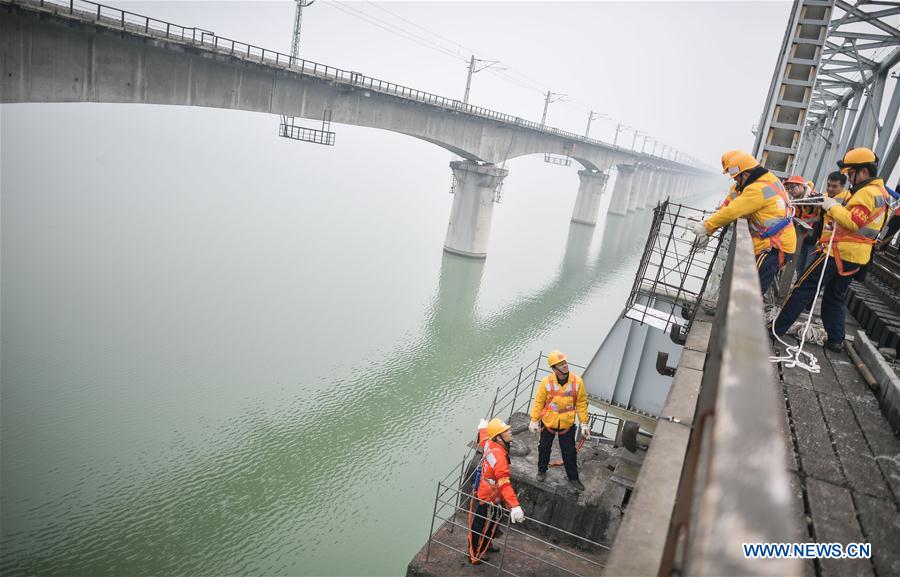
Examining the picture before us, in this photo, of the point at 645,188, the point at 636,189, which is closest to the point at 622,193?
the point at 636,189

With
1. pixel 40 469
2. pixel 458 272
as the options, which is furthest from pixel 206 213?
pixel 40 469

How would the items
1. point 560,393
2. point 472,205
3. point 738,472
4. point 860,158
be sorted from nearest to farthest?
1. point 738,472
2. point 860,158
3. point 560,393
4. point 472,205

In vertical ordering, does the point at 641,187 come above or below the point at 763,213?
above

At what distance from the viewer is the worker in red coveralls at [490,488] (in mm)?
6449

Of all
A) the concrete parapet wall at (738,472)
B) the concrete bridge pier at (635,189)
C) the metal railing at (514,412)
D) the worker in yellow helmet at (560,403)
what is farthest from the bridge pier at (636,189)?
the concrete parapet wall at (738,472)

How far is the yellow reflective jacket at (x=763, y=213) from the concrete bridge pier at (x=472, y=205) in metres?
27.9

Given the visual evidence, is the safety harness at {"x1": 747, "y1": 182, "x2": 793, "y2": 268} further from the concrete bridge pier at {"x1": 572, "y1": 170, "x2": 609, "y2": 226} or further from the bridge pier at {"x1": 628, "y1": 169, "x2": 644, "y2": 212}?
the bridge pier at {"x1": 628, "y1": 169, "x2": 644, "y2": 212}

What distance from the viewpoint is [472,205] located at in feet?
110

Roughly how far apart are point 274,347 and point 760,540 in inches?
742

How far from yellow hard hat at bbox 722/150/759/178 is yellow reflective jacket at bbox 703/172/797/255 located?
0.25 metres

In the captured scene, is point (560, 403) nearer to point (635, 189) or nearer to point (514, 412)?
Answer: point (514, 412)

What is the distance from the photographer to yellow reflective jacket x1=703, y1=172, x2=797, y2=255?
214 inches

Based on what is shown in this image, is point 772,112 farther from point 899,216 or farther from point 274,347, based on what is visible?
point 274,347

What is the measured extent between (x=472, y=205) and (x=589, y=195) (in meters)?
27.2
